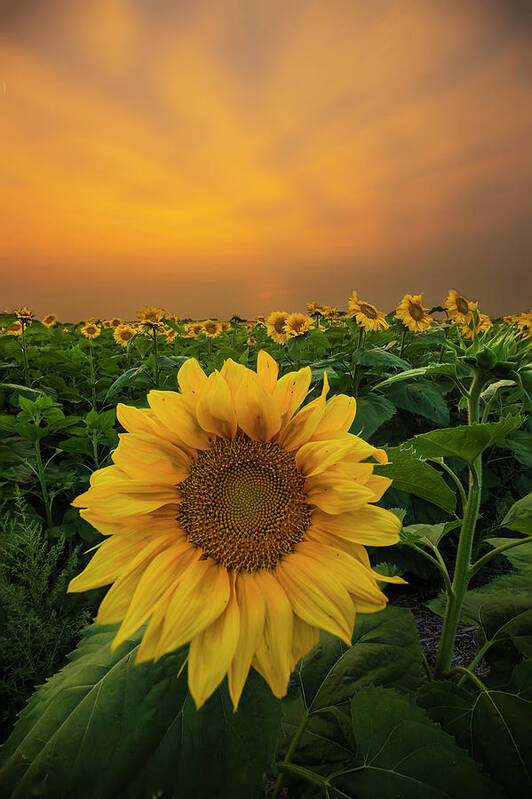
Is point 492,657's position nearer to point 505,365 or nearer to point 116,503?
point 505,365

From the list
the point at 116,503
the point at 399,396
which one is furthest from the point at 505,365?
the point at 399,396

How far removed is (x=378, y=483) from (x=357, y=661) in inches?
23.7

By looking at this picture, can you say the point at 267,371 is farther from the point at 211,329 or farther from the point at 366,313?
the point at 211,329

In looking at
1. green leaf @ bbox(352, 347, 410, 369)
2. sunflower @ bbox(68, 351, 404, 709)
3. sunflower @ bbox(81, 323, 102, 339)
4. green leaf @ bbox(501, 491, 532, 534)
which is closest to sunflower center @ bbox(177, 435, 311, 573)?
sunflower @ bbox(68, 351, 404, 709)

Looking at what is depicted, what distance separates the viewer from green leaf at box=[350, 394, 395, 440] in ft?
9.53

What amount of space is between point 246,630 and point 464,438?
58 cm

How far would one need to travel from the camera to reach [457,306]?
6.11 m

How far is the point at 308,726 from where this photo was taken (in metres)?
1.12

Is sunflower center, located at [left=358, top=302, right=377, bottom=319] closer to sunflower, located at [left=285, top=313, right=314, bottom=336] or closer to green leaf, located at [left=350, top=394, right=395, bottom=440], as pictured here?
sunflower, located at [left=285, top=313, right=314, bottom=336]

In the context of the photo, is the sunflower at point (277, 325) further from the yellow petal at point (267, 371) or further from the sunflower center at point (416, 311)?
the yellow petal at point (267, 371)

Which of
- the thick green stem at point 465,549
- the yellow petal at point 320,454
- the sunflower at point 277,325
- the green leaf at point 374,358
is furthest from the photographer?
the sunflower at point 277,325

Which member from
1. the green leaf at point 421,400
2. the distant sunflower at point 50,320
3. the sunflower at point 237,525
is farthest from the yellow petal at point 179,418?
the distant sunflower at point 50,320

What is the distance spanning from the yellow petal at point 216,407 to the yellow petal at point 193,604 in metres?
0.25

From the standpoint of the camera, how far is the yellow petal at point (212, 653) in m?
0.65
